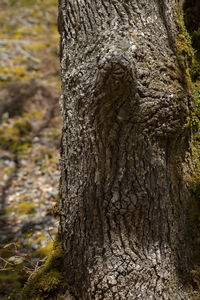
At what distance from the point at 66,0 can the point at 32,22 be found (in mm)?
8453

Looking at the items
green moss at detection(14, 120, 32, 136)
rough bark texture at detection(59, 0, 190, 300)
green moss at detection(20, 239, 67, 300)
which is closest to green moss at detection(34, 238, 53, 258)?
green moss at detection(20, 239, 67, 300)

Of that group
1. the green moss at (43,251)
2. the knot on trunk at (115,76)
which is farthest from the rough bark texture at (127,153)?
the green moss at (43,251)

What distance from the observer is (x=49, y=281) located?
90.0 inches

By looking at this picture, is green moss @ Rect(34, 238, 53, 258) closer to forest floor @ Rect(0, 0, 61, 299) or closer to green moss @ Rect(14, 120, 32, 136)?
forest floor @ Rect(0, 0, 61, 299)

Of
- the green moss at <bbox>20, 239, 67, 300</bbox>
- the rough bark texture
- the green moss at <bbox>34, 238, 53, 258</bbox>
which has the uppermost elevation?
the rough bark texture

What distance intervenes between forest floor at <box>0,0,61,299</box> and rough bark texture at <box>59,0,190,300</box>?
0.81 meters

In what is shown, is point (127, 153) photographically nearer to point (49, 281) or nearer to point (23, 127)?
point (49, 281)

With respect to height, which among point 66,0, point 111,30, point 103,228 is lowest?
point 103,228

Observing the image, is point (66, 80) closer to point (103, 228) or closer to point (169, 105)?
point (169, 105)

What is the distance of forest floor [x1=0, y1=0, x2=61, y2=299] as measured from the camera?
3.28 meters

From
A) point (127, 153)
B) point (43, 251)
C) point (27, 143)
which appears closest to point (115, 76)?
point (127, 153)

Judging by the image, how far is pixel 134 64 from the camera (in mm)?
1802

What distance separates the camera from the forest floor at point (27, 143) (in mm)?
3279

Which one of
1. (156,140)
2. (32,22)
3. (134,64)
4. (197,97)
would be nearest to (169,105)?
(156,140)
